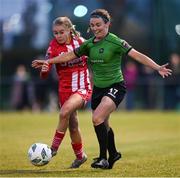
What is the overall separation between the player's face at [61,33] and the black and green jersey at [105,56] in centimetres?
43

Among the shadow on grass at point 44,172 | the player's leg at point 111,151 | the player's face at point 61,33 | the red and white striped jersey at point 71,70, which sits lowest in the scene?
the shadow on grass at point 44,172

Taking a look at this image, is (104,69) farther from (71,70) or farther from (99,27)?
(71,70)

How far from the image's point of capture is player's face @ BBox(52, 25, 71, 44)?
10344mm

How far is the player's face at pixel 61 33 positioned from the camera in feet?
33.9

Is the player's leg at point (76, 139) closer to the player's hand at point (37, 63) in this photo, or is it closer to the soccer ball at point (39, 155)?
the soccer ball at point (39, 155)

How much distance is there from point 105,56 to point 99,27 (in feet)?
1.33

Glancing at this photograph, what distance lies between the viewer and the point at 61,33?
34.1 ft

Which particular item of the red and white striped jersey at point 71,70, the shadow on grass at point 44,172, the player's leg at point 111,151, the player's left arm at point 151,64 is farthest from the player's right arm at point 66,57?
the shadow on grass at point 44,172

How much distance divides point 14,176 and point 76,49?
81.3 inches

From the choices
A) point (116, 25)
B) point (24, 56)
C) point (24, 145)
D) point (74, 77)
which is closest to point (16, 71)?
point (24, 56)

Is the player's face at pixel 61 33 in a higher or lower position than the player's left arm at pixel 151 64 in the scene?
higher

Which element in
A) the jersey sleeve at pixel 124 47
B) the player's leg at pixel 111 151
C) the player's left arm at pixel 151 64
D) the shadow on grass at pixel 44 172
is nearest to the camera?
the shadow on grass at pixel 44 172

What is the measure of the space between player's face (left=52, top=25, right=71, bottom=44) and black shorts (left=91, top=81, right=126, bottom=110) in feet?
2.93

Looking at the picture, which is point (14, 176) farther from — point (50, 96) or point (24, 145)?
point (50, 96)
